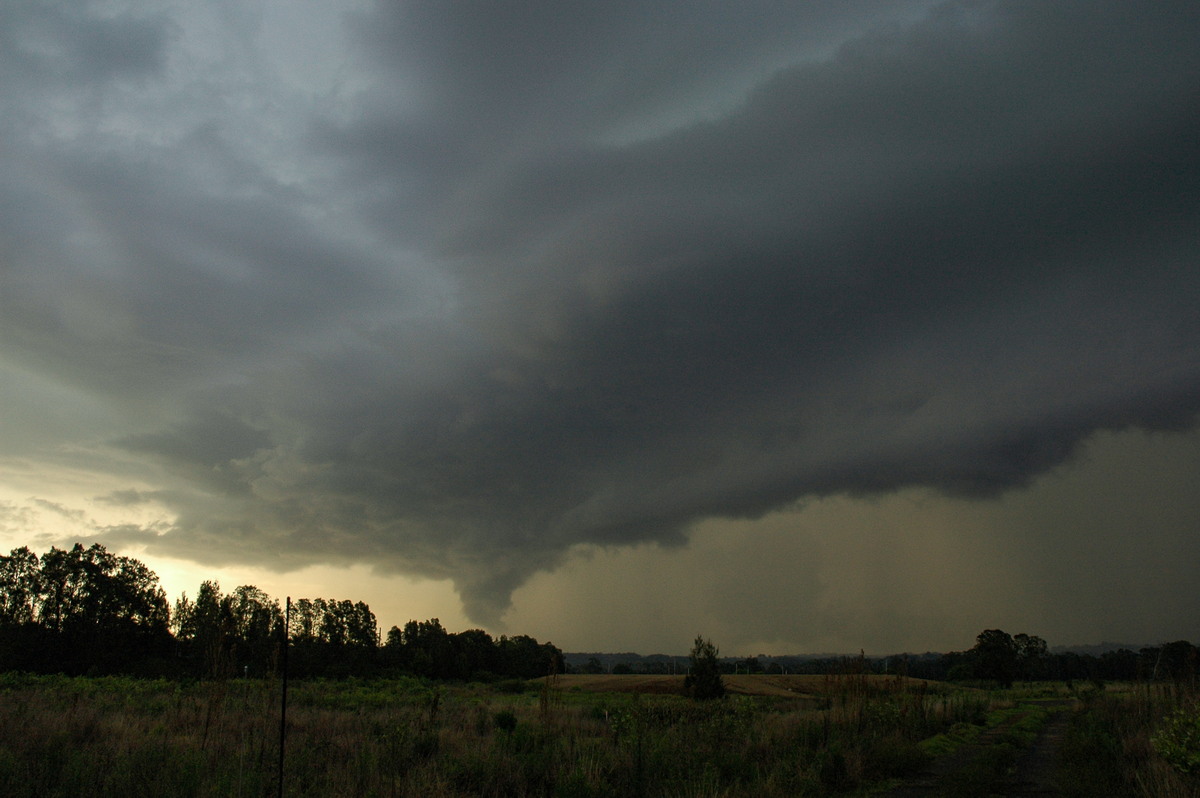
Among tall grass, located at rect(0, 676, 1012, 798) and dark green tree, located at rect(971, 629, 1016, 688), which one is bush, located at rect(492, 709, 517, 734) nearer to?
tall grass, located at rect(0, 676, 1012, 798)

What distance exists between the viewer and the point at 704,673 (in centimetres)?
3775

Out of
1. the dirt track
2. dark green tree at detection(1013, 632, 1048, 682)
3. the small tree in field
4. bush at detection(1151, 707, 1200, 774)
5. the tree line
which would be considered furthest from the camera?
dark green tree at detection(1013, 632, 1048, 682)

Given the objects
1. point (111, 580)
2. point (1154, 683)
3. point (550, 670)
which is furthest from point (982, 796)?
point (111, 580)

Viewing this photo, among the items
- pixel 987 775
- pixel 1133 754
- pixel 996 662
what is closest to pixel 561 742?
pixel 987 775

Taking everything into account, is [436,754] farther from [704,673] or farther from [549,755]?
[704,673]

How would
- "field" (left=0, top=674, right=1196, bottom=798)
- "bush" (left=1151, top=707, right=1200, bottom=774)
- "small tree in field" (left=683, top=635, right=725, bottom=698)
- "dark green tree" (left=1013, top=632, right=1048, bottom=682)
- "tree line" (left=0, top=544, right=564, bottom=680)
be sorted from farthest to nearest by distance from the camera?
1. "dark green tree" (left=1013, top=632, right=1048, bottom=682)
2. "tree line" (left=0, top=544, right=564, bottom=680)
3. "small tree in field" (left=683, top=635, right=725, bottom=698)
4. "field" (left=0, top=674, right=1196, bottom=798)
5. "bush" (left=1151, top=707, right=1200, bottom=774)

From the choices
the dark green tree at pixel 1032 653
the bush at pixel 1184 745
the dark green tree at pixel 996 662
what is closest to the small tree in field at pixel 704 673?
the bush at pixel 1184 745

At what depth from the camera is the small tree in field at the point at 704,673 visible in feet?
121

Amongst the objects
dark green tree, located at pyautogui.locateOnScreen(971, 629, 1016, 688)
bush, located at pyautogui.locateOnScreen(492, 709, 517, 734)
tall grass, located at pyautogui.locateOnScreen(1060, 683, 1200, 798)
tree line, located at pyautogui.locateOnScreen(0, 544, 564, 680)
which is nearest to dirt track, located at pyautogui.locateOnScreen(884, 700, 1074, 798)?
tall grass, located at pyautogui.locateOnScreen(1060, 683, 1200, 798)

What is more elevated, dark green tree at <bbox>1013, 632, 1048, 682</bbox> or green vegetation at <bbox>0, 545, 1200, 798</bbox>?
green vegetation at <bbox>0, 545, 1200, 798</bbox>

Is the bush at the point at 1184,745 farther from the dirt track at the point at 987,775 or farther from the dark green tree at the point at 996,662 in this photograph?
the dark green tree at the point at 996,662

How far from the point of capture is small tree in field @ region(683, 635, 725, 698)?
36.9 meters

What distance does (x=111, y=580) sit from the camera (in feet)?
278

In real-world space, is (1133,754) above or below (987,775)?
below
